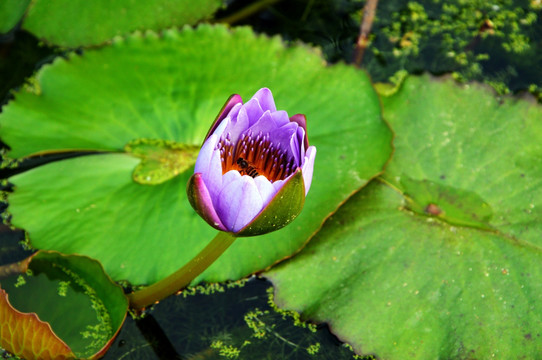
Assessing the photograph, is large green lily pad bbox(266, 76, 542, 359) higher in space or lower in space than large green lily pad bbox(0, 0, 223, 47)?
lower

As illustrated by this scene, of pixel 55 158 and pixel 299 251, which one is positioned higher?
pixel 55 158

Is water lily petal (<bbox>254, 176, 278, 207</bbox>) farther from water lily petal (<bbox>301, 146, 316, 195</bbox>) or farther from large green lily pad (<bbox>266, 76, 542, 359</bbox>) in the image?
large green lily pad (<bbox>266, 76, 542, 359</bbox>)

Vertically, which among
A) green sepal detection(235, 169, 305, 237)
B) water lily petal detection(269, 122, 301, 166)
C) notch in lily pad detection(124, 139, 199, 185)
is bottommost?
notch in lily pad detection(124, 139, 199, 185)

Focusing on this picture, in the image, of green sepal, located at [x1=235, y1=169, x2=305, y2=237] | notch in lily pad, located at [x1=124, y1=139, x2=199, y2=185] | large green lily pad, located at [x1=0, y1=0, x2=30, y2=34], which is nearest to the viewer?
green sepal, located at [x1=235, y1=169, x2=305, y2=237]

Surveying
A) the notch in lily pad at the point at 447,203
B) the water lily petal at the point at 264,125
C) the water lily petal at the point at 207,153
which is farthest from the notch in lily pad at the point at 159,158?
the notch in lily pad at the point at 447,203

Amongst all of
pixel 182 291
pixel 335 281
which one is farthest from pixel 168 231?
pixel 335 281

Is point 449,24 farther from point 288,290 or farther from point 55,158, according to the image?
point 55,158

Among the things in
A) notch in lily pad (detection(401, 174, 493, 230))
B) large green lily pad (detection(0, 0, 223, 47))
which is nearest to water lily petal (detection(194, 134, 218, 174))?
notch in lily pad (detection(401, 174, 493, 230))
